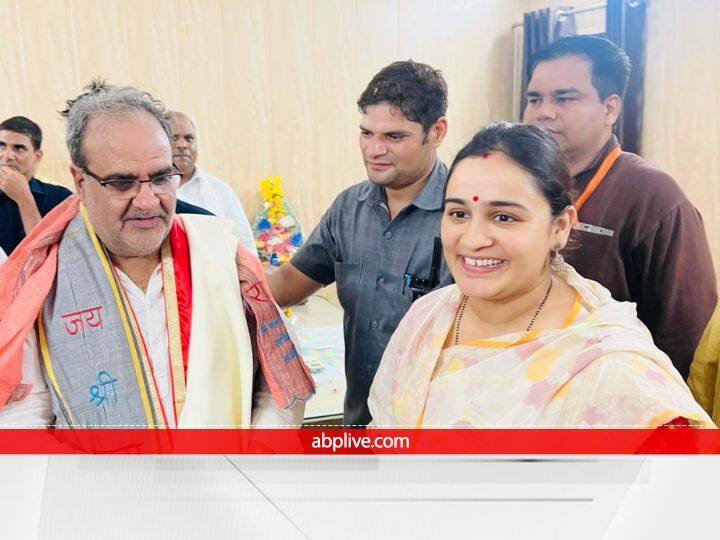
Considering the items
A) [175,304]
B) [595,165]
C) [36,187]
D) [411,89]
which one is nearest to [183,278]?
[175,304]

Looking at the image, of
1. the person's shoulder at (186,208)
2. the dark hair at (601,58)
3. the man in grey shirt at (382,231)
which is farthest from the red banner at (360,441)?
the dark hair at (601,58)

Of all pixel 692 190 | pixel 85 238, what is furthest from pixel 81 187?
pixel 692 190

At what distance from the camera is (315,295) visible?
3.90 feet

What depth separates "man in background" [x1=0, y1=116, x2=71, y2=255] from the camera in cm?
89

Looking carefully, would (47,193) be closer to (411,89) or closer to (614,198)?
(411,89)

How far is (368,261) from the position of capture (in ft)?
3.62

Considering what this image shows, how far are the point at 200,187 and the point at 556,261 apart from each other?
600mm

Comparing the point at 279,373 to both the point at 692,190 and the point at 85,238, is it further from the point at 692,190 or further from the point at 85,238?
the point at 692,190

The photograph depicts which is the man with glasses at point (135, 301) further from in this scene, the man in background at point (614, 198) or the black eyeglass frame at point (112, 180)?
the man in background at point (614, 198)

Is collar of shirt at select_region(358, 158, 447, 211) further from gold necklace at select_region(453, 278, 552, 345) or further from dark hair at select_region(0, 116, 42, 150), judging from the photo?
dark hair at select_region(0, 116, 42, 150)

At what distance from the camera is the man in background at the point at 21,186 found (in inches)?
35.2

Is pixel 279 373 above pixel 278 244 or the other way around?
the other way around

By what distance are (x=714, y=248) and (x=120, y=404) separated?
0.96 meters

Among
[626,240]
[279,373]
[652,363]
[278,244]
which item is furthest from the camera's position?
[278,244]
